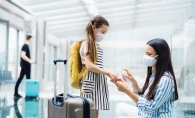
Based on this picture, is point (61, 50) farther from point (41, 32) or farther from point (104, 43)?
point (41, 32)

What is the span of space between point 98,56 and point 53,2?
7367mm

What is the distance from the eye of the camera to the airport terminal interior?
5371 millimetres

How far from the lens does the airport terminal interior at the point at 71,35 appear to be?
5.37m

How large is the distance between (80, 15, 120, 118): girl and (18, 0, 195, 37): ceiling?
649cm

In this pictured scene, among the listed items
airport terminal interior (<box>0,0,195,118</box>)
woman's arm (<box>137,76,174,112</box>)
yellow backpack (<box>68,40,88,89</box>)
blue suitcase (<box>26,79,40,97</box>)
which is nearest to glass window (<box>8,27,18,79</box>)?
airport terminal interior (<box>0,0,195,118</box>)

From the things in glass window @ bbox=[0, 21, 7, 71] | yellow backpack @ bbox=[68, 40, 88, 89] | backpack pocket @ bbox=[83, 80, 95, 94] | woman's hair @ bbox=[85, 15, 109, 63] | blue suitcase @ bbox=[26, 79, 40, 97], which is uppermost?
glass window @ bbox=[0, 21, 7, 71]

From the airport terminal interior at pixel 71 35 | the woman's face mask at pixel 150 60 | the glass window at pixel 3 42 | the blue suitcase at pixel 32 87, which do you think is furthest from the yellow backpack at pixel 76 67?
the glass window at pixel 3 42

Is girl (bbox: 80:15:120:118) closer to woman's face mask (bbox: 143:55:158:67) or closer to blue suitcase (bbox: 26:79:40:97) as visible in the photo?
woman's face mask (bbox: 143:55:158:67)

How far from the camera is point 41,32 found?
35.1ft

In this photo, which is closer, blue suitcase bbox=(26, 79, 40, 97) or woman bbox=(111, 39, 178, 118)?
woman bbox=(111, 39, 178, 118)

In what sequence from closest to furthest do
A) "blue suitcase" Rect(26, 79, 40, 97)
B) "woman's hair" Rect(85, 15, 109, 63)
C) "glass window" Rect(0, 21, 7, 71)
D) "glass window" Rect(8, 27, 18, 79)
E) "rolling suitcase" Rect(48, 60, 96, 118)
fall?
"rolling suitcase" Rect(48, 60, 96, 118) < "woman's hair" Rect(85, 15, 109, 63) < "blue suitcase" Rect(26, 79, 40, 97) < "glass window" Rect(0, 21, 7, 71) < "glass window" Rect(8, 27, 18, 79)

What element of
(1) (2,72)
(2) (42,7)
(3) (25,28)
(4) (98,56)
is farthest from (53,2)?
(4) (98,56)

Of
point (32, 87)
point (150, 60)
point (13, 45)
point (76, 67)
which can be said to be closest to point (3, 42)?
point (13, 45)

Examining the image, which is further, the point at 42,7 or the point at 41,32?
the point at 41,32
